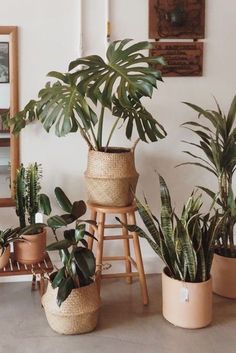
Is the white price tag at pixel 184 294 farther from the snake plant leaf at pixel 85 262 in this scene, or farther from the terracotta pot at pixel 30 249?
the terracotta pot at pixel 30 249

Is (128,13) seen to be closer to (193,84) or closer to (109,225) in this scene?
(193,84)

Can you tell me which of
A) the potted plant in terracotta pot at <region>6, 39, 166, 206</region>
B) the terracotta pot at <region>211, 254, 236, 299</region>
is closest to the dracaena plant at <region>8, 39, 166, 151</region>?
the potted plant in terracotta pot at <region>6, 39, 166, 206</region>

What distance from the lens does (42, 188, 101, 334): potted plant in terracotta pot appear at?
2570 mm

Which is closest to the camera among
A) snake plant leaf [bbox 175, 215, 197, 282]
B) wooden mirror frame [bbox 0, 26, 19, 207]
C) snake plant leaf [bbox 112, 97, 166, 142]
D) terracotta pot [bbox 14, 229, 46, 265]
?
snake plant leaf [bbox 175, 215, 197, 282]

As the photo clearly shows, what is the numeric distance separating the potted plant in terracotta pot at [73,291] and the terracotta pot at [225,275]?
884 mm

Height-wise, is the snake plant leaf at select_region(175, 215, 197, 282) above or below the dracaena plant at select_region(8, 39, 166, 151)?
below

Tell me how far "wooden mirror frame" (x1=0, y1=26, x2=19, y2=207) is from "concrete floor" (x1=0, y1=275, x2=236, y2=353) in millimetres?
720

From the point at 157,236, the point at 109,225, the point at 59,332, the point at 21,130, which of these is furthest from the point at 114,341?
the point at 21,130

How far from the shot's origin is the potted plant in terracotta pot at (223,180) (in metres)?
2.95

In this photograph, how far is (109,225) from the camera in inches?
126

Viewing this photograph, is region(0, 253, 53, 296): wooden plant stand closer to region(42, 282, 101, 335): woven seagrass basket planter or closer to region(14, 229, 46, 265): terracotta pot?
region(14, 229, 46, 265): terracotta pot

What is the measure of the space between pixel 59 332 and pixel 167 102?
1.60 meters

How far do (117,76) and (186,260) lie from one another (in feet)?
3.43

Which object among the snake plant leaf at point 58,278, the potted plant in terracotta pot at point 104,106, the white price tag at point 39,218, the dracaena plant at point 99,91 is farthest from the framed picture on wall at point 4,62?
the snake plant leaf at point 58,278
